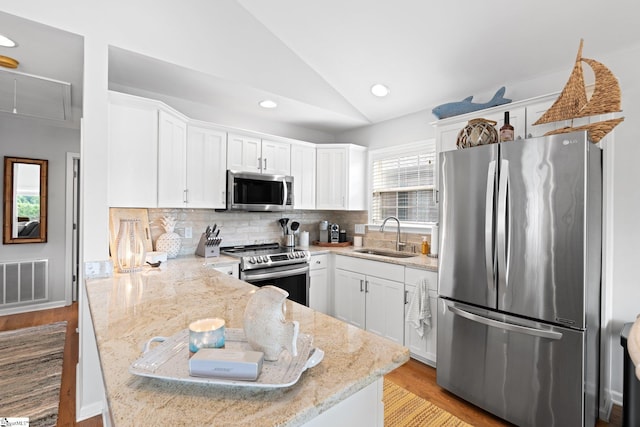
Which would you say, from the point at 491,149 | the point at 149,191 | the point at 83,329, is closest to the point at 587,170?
the point at 491,149

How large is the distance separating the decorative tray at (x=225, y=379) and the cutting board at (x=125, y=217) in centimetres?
180

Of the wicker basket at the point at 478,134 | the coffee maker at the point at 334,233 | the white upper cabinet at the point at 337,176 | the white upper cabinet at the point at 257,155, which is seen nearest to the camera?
the wicker basket at the point at 478,134

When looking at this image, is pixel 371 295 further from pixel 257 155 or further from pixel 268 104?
pixel 268 104

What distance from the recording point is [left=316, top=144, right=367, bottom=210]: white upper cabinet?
4062mm

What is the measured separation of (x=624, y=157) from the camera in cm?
225

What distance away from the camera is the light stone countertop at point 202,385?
729mm

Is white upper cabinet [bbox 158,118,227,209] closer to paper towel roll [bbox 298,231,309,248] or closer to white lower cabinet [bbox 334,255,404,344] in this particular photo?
paper towel roll [bbox 298,231,309,248]

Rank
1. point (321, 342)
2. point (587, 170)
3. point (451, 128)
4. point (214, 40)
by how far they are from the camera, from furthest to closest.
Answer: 1. point (451, 128)
2. point (214, 40)
3. point (587, 170)
4. point (321, 342)

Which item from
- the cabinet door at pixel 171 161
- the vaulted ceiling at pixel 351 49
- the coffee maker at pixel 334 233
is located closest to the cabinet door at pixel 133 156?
the cabinet door at pixel 171 161

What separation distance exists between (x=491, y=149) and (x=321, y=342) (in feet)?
5.87

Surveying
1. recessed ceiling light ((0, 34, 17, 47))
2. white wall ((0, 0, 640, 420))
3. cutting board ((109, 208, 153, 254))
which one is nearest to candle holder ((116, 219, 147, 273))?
cutting board ((109, 208, 153, 254))

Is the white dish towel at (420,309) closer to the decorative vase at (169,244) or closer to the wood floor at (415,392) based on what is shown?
the wood floor at (415,392)

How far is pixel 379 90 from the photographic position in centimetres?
342

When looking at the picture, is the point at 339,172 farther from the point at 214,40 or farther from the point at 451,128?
the point at 214,40
